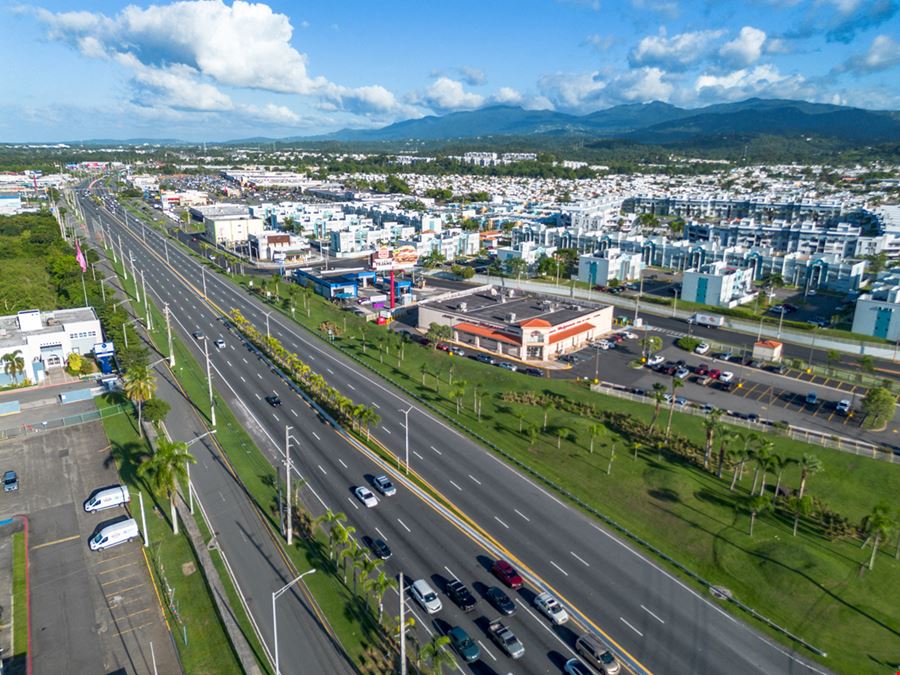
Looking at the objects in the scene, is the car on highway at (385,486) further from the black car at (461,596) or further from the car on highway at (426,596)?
the black car at (461,596)

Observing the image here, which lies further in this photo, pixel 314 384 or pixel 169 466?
pixel 314 384

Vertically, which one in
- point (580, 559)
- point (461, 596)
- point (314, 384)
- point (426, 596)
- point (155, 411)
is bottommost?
point (580, 559)

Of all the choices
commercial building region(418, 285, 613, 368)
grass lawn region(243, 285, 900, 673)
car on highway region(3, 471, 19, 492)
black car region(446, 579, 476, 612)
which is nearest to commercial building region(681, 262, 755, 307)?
commercial building region(418, 285, 613, 368)

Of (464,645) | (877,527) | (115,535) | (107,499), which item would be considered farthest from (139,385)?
(877,527)

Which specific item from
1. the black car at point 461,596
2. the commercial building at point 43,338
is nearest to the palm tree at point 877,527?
the black car at point 461,596

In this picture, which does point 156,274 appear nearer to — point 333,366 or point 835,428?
point 333,366

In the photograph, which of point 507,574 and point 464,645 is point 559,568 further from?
point 464,645

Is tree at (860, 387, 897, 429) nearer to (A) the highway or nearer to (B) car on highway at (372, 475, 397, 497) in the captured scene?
(A) the highway

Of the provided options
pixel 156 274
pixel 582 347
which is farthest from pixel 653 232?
Result: pixel 156 274
